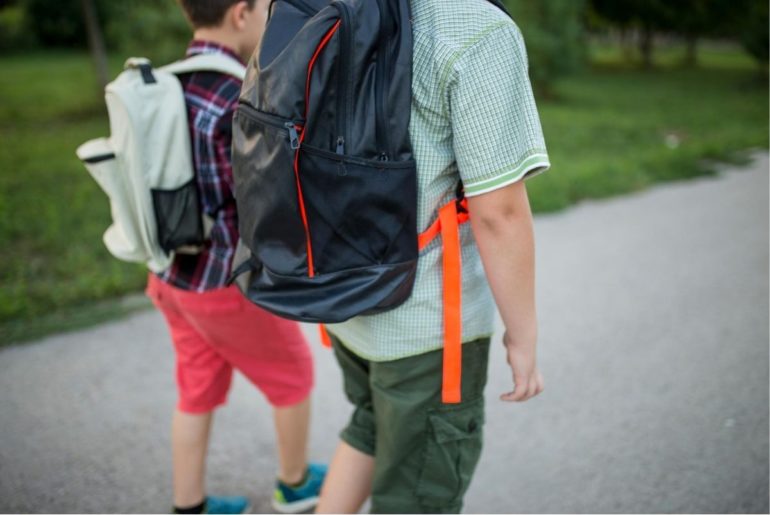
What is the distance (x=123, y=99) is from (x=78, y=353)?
2.00 meters

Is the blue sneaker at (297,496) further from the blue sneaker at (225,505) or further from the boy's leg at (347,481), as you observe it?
the boy's leg at (347,481)

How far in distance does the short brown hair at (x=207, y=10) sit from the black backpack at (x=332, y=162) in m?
0.55

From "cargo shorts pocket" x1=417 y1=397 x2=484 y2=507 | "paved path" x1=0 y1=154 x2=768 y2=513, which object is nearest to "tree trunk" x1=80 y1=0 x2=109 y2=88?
"paved path" x1=0 y1=154 x2=768 y2=513

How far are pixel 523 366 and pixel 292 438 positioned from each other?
1.03 meters

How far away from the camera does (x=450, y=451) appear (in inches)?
67.2

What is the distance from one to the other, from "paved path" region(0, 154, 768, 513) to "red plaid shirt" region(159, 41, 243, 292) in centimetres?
98

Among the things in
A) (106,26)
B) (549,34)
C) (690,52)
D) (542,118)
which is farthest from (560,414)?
(690,52)

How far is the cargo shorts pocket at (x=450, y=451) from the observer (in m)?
1.68

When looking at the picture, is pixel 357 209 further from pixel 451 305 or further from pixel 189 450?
pixel 189 450

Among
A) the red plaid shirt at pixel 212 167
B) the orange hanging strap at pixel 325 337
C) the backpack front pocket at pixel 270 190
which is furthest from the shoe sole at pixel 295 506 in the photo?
the backpack front pocket at pixel 270 190

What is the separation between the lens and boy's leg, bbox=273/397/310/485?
229 centimetres

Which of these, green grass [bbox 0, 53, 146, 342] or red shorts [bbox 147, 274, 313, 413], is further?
green grass [bbox 0, 53, 146, 342]

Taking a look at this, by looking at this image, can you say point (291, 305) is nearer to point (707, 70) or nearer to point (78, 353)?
point (78, 353)

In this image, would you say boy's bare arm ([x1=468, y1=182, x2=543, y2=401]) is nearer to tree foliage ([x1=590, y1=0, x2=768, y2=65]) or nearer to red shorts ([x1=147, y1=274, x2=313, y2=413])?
red shorts ([x1=147, y1=274, x2=313, y2=413])
